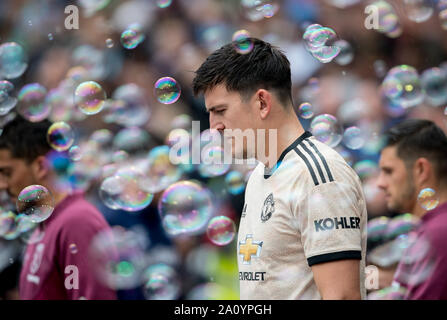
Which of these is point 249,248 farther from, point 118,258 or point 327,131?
point 327,131

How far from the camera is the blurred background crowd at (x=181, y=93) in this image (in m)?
3.44

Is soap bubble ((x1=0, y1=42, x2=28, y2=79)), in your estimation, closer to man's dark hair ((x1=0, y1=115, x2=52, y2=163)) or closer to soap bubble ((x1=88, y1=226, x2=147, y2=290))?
man's dark hair ((x1=0, y1=115, x2=52, y2=163))

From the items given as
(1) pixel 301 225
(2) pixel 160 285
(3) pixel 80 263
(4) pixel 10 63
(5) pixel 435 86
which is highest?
(4) pixel 10 63

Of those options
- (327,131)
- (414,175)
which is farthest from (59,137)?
(414,175)

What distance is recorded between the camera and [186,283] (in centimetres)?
379

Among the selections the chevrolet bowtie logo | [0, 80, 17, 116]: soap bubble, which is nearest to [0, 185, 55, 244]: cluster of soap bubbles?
[0, 80, 17, 116]: soap bubble

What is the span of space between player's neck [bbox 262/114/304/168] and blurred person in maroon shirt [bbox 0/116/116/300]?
0.98 m

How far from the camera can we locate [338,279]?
5.16 ft

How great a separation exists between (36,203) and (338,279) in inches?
64.3

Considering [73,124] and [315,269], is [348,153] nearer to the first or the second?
[73,124]

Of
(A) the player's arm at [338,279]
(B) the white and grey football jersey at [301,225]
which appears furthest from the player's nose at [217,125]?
(A) the player's arm at [338,279]

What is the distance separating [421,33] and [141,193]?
8.66 feet

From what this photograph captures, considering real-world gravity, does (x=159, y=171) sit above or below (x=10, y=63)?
below
